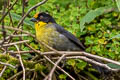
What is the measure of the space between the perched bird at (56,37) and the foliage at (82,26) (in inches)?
4.9

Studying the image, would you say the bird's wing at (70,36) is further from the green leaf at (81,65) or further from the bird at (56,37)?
the green leaf at (81,65)

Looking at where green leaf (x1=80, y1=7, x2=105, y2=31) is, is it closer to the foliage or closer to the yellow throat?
Result: the foliage

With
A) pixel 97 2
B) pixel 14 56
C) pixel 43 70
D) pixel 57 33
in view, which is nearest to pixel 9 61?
pixel 14 56

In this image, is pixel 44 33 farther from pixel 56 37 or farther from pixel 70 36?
pixel 70 36

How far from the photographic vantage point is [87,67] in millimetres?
3689

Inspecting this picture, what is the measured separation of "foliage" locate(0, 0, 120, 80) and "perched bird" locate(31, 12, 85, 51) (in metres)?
0.12

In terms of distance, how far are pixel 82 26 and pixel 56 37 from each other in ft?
1.05

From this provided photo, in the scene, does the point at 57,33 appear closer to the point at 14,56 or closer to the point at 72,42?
the point at 72,42

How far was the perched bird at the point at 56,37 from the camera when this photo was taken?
3580 mm

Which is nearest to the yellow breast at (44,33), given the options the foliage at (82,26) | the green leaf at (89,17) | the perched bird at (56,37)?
the perched bird at (56,37)

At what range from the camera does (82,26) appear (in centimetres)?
348

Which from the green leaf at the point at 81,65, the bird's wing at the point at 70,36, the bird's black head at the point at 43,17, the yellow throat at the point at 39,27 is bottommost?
the green leaf at the point at 81,65

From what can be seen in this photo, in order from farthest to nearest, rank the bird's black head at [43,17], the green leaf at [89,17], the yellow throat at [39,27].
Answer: the bird's black head at [43,17]
the yellow throat at [39,27]
the green leaf at [89,17]

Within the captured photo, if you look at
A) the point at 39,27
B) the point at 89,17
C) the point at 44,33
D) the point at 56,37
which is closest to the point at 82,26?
the point at 89,17
